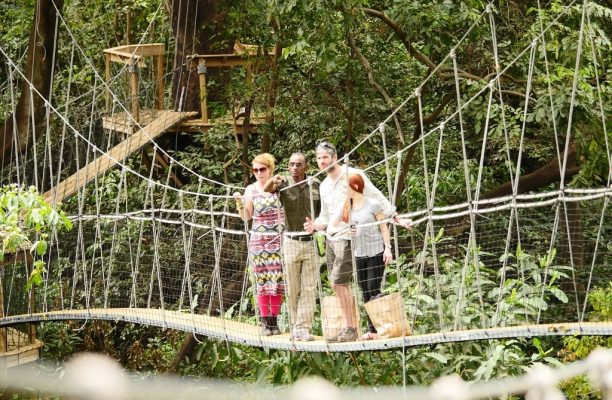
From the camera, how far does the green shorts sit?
162 inches

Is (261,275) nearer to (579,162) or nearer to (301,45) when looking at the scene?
(301,45)

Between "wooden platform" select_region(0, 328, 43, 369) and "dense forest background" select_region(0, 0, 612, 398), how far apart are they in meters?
0.81

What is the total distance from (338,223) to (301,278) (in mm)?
423

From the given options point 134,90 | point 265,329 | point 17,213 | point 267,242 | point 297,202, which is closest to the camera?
point 297,202

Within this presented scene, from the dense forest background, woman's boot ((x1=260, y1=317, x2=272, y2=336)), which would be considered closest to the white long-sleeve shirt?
woman's boot ((x1=260, y1=317, x2=272, y2=336))

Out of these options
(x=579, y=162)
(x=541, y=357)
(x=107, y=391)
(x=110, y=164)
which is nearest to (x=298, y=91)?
(x=110, y=164)

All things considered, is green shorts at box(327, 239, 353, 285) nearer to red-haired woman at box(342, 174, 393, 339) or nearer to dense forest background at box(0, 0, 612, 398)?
red-haired woman at box(342, 174, 393, 339)

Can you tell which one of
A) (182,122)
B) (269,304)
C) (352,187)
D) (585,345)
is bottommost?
(585,345)

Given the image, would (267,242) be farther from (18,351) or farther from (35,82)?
(35,82)

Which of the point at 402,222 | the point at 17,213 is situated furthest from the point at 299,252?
the point at 17,213

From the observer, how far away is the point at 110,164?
653 centimetres

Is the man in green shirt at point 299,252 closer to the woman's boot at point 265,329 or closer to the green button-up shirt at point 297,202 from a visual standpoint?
the green button-up shirt at point 297,202

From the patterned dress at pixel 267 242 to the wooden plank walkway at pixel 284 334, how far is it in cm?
21

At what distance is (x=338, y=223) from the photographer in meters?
4.02
